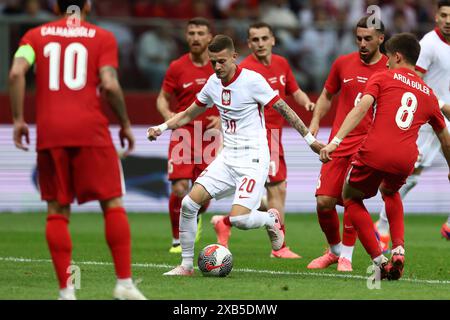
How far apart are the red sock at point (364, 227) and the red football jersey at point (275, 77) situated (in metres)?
3.17

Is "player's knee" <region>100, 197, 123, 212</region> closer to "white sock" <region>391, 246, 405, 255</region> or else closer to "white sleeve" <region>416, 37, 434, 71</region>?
"white sock" <region>391, 246, 405, 255</region>

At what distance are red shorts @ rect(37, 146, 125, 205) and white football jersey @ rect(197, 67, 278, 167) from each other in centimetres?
244

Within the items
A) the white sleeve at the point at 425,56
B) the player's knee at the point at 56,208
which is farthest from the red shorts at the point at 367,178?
the white sleeve at the point at 425,56

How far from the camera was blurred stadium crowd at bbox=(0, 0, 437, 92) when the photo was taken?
18953mm

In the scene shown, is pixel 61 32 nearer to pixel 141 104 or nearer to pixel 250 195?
pixel 250 195

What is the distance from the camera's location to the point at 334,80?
38.2 ft

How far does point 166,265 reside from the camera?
11273 mm

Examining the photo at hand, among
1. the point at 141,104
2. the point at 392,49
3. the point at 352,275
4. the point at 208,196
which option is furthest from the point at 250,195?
the point at 141,104

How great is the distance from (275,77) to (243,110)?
276 centimetres

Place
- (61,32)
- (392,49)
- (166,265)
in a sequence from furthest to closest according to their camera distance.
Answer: (166,265), (392,49), (61,32)

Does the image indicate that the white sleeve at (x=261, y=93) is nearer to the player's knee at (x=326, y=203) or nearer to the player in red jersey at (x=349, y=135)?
the player in red jersey at (x=349, y=135)

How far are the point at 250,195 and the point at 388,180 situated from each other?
1299 millimetres

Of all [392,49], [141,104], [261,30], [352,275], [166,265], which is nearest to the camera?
[392,49]

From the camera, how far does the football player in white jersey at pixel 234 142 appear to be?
1023cm
